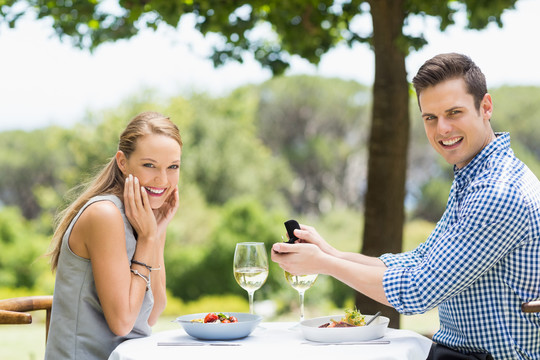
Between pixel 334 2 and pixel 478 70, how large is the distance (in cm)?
330

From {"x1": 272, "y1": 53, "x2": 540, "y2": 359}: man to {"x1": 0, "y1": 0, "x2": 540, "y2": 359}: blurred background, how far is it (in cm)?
759

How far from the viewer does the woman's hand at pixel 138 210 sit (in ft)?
7.86

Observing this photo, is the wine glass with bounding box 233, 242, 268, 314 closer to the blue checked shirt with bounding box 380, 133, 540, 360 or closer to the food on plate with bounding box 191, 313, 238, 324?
the food on plate with bounding box 191, 313, 238, 324

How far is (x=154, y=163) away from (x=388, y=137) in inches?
93.6

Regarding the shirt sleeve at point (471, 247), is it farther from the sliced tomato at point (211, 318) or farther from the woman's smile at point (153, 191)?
the woman's smile at point (153, 191)

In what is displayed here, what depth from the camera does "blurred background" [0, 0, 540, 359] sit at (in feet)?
40.2

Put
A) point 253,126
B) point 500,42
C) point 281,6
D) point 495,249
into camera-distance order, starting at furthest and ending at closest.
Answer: point 253,126 → point 500,42 → point 281,6 → point 495,249

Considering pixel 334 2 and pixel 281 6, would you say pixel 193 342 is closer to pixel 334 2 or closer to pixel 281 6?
pixel 281 6

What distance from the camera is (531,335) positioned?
6.78 feet

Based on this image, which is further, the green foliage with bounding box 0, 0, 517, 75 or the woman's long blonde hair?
the green foliage with bounding box 0, 0, 517, 75

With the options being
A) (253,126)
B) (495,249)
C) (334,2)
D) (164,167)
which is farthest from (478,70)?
(253,126)

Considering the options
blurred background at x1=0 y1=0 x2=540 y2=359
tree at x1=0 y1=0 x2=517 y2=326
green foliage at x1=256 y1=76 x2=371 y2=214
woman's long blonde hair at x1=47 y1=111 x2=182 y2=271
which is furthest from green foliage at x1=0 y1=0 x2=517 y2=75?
green foliage at x1=256 y1=76 x2=371 y2=214

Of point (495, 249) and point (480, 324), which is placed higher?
point (495, 249)

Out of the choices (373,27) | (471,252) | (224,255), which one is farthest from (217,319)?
(224,255)
